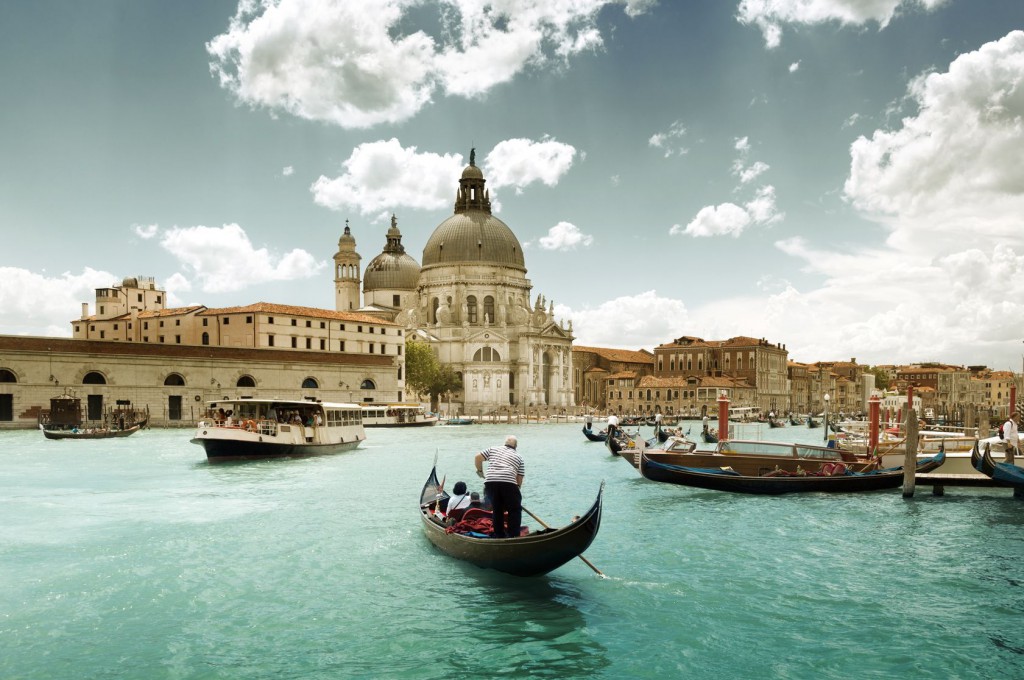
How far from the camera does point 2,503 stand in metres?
18.1

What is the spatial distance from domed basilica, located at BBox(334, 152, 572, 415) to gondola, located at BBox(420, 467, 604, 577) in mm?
64553

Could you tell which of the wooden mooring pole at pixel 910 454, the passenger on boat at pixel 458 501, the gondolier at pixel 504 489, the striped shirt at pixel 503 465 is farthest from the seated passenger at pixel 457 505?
the wooden mooring pole at pixel 910 454

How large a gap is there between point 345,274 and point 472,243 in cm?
1340

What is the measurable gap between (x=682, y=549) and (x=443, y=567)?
4.14 meters

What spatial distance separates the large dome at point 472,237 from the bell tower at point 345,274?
7.39m

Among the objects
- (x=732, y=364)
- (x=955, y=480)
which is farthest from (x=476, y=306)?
(x=955, y=480)

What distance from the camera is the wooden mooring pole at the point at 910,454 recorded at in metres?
18.8

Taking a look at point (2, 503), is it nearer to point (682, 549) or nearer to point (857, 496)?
point (682, 549)

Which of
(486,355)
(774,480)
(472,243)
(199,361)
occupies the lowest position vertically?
(774,480)

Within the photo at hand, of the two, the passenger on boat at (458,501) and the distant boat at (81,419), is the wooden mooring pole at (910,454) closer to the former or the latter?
the passenger on boat at (458,501)

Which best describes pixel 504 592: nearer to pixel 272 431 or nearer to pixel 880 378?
pixel 272 431

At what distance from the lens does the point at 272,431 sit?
28172 millimetres

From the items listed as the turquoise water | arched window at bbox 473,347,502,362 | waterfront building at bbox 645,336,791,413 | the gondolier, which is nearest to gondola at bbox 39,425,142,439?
the turquoise water

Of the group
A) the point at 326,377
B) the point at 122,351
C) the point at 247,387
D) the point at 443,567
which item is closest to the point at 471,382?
the point at 326,377
